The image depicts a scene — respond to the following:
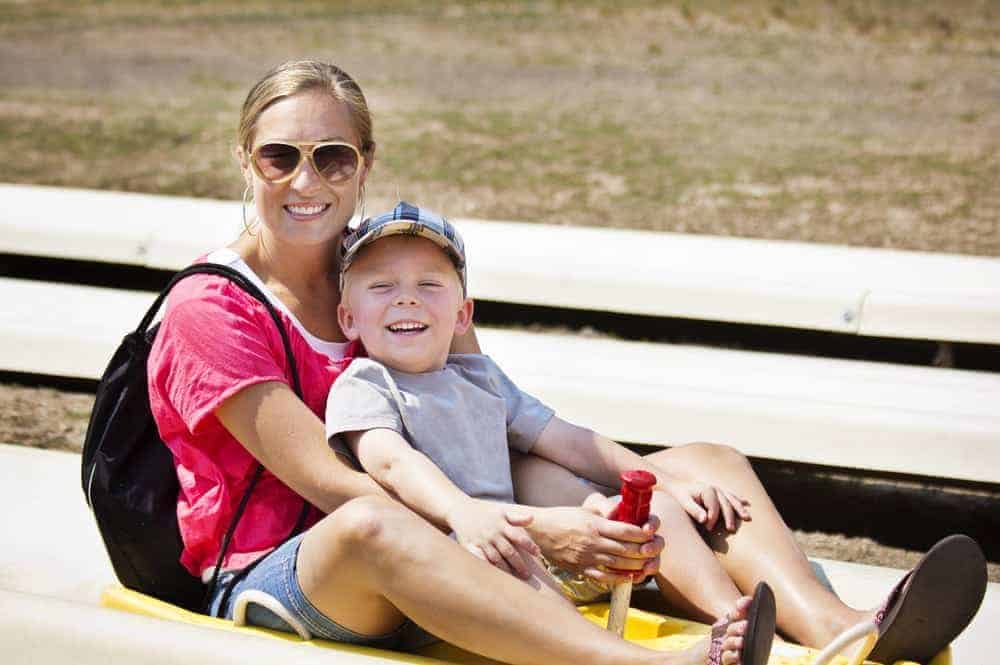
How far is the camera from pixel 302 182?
230 cm

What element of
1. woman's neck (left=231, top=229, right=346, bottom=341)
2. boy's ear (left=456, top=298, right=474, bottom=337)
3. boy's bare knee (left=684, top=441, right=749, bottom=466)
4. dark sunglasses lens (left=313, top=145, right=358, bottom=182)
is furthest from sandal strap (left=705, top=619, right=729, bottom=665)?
dark sunglasses lens (left=313, top=145, right=358, bottom=182)

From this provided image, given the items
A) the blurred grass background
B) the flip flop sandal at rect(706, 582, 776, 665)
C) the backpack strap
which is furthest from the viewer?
the blurred grass background

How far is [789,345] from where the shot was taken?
4879mm

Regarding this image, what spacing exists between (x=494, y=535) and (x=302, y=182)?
680 millimetres

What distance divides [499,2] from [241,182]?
534 centimetres

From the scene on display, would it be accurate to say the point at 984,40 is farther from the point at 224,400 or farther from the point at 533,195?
the point at 224,400

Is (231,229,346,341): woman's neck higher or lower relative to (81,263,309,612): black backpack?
higher

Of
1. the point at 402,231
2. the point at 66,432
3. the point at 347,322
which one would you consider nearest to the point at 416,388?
the point at 347,322

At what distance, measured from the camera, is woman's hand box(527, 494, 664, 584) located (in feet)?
6.97

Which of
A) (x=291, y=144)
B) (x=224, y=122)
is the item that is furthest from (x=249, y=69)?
(x=291, y=144)

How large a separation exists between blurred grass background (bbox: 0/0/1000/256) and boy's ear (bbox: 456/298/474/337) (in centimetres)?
374

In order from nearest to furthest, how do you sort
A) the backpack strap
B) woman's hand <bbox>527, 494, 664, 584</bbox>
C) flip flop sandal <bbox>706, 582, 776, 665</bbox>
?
flip flop sandal <bbox>706, 582, 776, 665</bbox>, woman's hand <bbox>527, 494, 664, 584</bbox>, the backpack strap

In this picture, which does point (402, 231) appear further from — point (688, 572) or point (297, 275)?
point (688, 572)

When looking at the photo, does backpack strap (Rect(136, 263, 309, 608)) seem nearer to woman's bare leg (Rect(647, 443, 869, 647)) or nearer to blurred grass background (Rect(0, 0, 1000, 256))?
woman's bare leg (Rect(647, 443, 869, 647))
